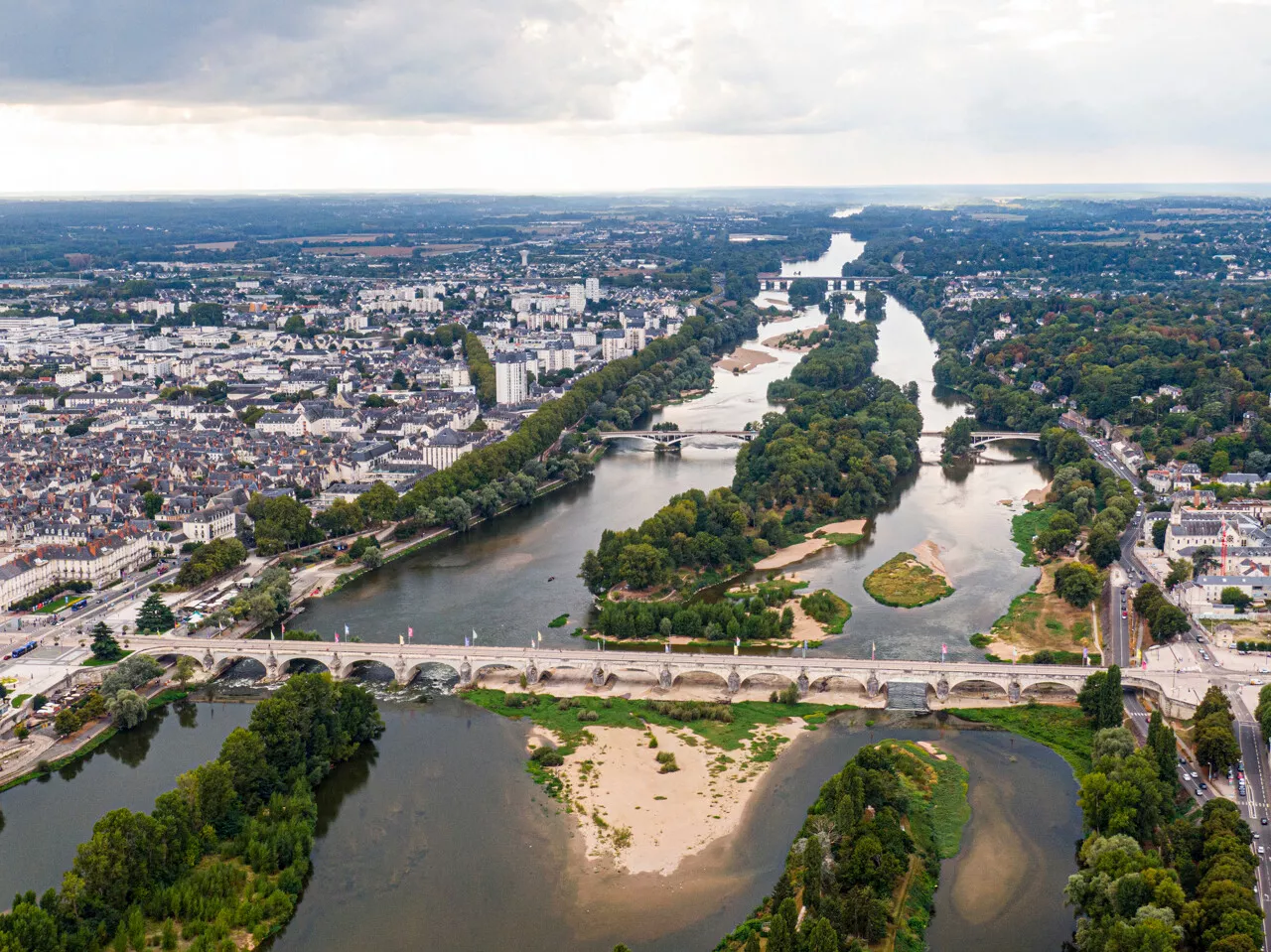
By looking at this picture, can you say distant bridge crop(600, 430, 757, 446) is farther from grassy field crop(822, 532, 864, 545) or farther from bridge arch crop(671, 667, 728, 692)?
bridge arch crop(671, 667, 728, 692)

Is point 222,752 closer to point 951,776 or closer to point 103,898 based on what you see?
point 103,898

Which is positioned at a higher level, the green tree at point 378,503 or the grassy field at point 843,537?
the green tree at point 378,503

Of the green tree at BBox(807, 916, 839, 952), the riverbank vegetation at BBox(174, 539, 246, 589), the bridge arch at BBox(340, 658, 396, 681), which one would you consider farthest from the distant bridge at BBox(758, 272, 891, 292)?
the green tree at BBox(807, 916, 839, 952)

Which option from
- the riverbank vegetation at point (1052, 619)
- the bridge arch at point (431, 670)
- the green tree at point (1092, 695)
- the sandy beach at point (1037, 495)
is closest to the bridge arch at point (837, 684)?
the green tree at point (1092, 695)

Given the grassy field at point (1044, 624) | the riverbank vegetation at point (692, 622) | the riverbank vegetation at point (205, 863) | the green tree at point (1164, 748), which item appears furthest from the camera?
the riverbank vegetation at point (692, 622)

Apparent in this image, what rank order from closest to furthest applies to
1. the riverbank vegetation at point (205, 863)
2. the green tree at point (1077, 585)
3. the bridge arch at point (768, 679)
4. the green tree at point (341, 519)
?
the riverbank vegetation at point (205, 863), the bridge arch at point (768, 679), the green tree at point (1077, 585), the green tree at point (341, 519)

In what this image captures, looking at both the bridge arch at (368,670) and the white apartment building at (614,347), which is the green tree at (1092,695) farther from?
the white apartment building at (614,347)
